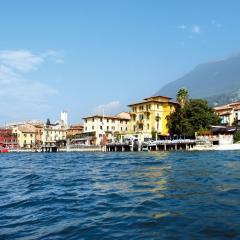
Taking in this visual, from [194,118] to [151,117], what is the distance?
721 inches

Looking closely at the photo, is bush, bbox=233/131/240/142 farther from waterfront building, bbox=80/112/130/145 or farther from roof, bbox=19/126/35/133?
roof, bbox=19/126/35/133

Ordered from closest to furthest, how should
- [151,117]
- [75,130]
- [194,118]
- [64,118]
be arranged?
[194,118]
[151,117]
[75,130]
[64,118]

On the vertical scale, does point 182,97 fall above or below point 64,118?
below

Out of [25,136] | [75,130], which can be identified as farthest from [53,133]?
[75,130]

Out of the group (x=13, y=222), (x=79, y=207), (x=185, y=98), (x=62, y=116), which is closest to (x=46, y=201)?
(x=79, y=207)

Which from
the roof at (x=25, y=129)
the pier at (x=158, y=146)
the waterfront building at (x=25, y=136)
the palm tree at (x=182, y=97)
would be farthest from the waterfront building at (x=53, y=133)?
the palm tree at (x=182, y=97)

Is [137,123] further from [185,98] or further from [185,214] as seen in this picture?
[185,214]

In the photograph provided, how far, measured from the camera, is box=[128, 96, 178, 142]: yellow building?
112000 millimetres

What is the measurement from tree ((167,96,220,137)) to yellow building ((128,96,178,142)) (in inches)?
467

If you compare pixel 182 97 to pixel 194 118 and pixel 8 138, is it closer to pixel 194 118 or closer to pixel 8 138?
pixel 194 118

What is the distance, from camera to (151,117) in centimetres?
11212

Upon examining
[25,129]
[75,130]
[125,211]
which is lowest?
[125,211]

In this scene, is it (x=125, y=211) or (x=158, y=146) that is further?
(x=158, y=146)

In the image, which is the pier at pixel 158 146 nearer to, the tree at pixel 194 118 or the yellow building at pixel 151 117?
the tree at pixel 194 118
